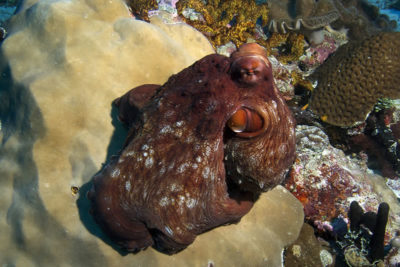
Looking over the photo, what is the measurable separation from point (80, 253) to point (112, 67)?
219 cm

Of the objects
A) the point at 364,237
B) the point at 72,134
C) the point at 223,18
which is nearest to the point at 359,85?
the point at 364,237

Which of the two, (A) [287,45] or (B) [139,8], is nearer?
(B) [139,8]

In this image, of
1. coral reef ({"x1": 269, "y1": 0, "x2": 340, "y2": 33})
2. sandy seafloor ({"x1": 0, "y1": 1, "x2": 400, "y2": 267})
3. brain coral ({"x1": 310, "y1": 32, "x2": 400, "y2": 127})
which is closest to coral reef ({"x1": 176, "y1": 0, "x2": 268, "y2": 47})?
coral reef ({"x1": 269, "y1": 0, "x2": 340, "y2": 33})

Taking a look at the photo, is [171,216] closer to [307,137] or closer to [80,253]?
[80,253]

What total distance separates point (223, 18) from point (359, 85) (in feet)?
10.9

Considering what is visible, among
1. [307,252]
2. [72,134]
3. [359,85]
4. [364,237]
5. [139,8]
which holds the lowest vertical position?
[364,237]

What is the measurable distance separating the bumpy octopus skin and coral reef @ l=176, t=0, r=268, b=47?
129 inches

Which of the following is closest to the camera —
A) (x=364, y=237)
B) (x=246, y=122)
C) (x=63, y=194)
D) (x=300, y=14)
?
(x=246, y=122)

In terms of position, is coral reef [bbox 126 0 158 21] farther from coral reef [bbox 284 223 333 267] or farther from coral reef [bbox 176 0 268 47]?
coral reef [bbox 284 223 333 267]

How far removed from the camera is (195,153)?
222cm

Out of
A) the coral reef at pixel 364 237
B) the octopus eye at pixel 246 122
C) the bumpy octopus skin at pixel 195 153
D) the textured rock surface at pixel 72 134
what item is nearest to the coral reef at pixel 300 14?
the textured rock surface at pixel 72 134

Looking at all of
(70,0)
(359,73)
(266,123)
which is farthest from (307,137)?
(70,0)

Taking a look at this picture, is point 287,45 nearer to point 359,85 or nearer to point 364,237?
point 359,85

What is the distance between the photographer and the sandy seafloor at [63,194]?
2646 mm
